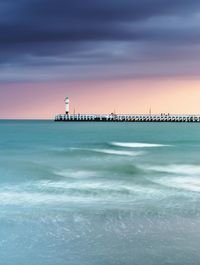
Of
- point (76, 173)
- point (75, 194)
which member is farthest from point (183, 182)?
point (76, 173)

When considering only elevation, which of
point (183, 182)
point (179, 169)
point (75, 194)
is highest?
point (75, 194)

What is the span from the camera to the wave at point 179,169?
15758 mm

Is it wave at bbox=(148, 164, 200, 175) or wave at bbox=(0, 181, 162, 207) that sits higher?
wave at bbox=(0, 181, 162, 207)

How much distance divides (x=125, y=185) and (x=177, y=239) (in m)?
5.82

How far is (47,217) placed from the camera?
8211 mm

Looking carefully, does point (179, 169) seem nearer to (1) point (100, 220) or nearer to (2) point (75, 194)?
(2) point (75, 194)

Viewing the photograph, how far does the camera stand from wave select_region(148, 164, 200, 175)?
1576cm

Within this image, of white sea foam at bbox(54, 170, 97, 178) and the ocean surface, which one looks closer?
the ocean surface

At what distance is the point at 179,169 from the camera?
55.5ft

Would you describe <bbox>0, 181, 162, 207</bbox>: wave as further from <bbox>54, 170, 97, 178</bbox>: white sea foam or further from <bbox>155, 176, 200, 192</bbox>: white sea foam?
<bbox>54, 170, 97, 178</bbox>: white sea foam

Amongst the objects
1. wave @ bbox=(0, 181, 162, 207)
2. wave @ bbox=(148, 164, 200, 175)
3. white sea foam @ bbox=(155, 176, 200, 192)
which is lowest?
wave @ bbox=(148, 164, 200, 175)

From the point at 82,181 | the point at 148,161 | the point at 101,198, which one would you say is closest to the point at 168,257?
the point at 101,198

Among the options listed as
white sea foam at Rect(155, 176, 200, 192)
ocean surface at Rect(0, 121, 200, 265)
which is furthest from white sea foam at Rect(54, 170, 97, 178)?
white sea foam at Rect(155, 176, 200, 192)

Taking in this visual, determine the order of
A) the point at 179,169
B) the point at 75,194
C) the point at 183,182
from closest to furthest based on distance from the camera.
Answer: the point at 75,194, the point at 183,182, the point at 179,169
